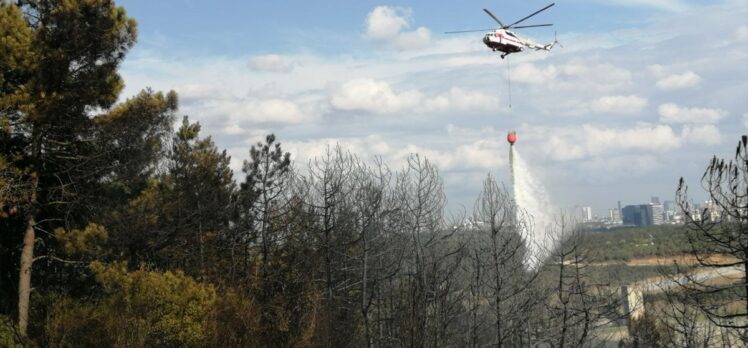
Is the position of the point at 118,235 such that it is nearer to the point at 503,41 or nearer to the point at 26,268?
the point at 26,268

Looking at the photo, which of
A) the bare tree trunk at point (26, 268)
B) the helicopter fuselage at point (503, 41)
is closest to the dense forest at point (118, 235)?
the bare tree trunk at point (26, 268)

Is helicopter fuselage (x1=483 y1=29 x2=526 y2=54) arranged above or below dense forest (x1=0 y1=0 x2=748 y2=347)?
above

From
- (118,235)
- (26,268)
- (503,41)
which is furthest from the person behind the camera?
(503,41)

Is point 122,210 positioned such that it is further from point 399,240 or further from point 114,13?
point 399,240

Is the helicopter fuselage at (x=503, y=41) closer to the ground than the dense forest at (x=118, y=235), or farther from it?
farther from it

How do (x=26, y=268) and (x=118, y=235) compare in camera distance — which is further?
(x=118, y=235)

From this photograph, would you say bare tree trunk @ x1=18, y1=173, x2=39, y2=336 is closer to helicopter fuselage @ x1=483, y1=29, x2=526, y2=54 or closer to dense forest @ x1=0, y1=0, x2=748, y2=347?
dense forest @ x1=0, y1=0, x2=748, y2=347

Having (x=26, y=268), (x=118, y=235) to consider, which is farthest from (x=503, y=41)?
(x=26, y=268)

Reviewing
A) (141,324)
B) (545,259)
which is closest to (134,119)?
(141,324)

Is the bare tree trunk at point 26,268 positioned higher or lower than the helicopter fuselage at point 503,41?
lower

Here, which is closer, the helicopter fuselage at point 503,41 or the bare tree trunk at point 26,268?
the bare tree trunk at point 26,268

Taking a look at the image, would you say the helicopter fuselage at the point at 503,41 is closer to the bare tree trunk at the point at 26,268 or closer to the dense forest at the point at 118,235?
the dense forest at the point at 118,235

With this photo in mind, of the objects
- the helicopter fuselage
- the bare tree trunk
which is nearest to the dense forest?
the bare tree trunk

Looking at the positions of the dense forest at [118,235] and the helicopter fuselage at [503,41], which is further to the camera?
the helicopter fuselage at [503,41]
